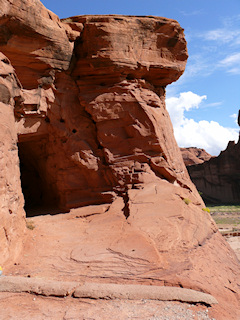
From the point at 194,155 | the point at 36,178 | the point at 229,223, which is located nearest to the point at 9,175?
the point at 36,178

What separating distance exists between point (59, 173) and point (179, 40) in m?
8.05

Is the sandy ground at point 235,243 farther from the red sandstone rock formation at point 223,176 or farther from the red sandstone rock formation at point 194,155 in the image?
the red sandstone rock formation at point 194,155

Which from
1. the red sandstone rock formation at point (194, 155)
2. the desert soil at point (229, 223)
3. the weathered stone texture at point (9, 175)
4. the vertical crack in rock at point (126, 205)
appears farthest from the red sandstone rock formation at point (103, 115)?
the red sandstone rock formation at point (194, 155)

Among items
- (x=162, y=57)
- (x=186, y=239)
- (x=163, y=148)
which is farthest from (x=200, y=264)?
(x=162, y=57)

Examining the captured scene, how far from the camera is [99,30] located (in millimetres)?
11289

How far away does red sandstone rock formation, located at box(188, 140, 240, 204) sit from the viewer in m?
40.9

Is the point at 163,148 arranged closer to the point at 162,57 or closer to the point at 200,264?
the point at 162,57

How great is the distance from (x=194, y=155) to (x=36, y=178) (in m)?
43.8

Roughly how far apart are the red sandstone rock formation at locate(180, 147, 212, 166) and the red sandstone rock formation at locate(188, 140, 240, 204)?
24.8ft

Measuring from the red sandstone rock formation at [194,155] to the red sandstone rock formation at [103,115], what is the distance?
39433mm

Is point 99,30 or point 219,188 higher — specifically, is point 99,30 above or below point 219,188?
above

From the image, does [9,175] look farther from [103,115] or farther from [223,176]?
[223,176]

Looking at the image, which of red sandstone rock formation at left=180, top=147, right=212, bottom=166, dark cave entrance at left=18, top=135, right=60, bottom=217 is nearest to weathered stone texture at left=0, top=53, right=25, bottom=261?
dark cave entrance at left=18, top=135, right=60, bottom=217

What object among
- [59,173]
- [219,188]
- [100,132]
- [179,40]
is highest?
[179,40]
